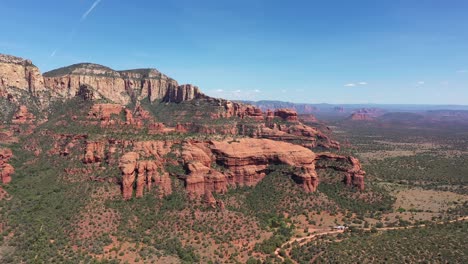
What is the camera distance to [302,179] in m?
105

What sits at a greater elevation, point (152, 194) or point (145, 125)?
point (145, 125)

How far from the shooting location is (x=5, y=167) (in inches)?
3644

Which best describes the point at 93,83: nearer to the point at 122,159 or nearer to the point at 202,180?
the point at 122,159

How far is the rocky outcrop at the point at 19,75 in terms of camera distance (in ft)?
422

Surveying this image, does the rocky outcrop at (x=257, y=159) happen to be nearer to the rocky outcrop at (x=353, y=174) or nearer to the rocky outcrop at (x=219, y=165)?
the rocky outcrop at (x=219, y=165)

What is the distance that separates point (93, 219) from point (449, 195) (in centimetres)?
11280

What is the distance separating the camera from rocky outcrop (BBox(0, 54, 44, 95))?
129m

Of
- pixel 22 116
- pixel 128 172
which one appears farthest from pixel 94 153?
pixel 22 116

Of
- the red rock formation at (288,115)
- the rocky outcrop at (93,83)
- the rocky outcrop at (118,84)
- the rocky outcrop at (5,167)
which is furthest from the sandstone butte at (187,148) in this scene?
the rocky outcrop at (118,84)

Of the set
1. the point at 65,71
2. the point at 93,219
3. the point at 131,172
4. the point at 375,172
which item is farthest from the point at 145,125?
the point at 375,172

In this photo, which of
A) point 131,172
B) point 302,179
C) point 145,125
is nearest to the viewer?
point 131,172

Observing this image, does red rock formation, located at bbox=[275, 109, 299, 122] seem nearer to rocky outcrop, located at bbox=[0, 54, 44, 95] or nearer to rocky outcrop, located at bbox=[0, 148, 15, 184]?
rocky outcrop, located at bbox=[0, 54, 44, 95]

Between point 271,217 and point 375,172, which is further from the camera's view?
point 375,172

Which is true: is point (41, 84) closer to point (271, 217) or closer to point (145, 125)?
point (145, 125)
